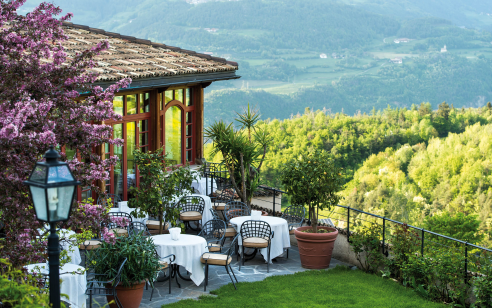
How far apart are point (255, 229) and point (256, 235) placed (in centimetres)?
30

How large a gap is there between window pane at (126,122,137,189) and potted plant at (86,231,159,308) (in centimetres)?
574

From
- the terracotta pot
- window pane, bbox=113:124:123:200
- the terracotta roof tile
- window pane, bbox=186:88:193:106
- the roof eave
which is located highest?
the terracotta roof tile

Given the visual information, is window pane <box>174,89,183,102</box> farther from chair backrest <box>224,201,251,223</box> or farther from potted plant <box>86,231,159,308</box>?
potted plant <box>86,231,159,308</box>

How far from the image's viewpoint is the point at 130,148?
12945 millimetres

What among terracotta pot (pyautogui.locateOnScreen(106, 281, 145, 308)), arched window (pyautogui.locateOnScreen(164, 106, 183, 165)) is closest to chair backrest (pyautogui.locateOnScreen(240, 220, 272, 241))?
terracotta pot (pyautogui.locateOnScreen(106, 281, 145, 308))

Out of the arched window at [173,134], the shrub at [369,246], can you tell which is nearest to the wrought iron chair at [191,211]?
the arched window at [173,134]

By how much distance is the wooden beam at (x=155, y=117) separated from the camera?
43.7ft

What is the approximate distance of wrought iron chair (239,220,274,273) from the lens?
9391 millimetres

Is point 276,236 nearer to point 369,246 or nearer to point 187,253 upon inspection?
point 369,246

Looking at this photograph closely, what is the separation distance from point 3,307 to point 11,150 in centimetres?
138

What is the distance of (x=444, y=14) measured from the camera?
143875 millimetres

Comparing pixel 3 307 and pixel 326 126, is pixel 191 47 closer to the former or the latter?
pixel 326 126

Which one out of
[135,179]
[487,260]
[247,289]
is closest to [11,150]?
[247,289]

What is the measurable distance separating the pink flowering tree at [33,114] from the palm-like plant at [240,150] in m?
5.86
